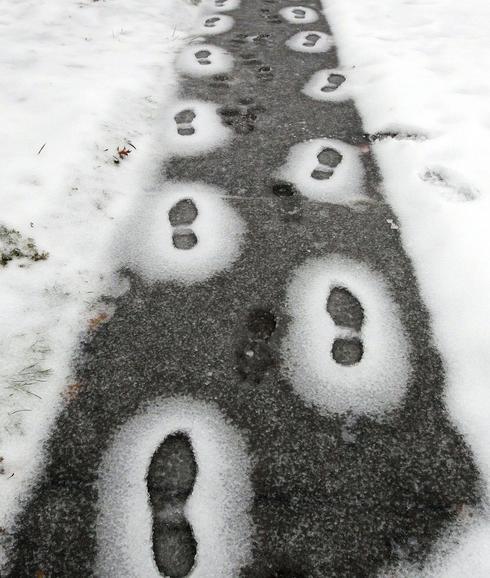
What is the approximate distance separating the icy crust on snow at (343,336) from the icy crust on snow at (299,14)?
11.9ft

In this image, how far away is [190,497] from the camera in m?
1.43

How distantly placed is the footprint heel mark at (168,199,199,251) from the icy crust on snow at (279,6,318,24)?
10.6ft

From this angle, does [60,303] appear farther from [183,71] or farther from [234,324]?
[183,71]

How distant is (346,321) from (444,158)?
1.38 m

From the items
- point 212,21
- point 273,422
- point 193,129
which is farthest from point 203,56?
point 273,422

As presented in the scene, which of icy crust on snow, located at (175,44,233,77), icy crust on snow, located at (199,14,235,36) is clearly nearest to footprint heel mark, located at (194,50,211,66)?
icy crust on snow, located at (175,44,233,77)

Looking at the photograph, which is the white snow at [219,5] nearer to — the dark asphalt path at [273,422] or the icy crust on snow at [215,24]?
the icy crust on snow at [215,24]

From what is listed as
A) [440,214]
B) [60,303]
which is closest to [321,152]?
[440,214]

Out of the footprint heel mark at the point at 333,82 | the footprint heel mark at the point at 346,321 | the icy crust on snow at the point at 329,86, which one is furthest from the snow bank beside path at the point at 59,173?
the footprint heel mark at the point at 333,82

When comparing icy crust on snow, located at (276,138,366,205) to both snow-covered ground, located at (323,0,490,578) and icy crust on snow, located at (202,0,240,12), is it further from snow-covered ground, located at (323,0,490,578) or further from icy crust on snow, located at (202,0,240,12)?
icy crust on snow, located at (202,0,240,12)

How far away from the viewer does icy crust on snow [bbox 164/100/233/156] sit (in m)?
2.97

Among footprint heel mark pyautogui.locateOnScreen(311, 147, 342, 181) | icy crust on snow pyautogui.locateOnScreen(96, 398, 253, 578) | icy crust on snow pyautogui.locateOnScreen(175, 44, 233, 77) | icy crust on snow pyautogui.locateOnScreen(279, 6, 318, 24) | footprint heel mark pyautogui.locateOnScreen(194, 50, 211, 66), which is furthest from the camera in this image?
icy crust on snow pyautogui.locateOnScreen(279, 6, 318, 24)

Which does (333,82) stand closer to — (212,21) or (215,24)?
(215,24)

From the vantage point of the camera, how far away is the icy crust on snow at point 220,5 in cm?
498
